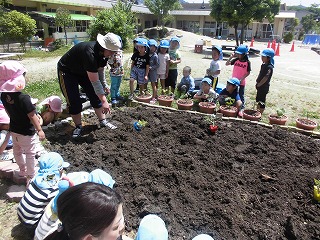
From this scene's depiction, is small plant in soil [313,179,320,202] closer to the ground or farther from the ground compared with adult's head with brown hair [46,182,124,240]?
closer to the ground

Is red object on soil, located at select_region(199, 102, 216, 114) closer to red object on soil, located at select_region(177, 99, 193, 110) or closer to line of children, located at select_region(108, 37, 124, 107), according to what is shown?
red object on soil, located at select_region(177, 99, 193, 110)

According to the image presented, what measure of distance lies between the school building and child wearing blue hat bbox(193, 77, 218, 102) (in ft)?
63.2

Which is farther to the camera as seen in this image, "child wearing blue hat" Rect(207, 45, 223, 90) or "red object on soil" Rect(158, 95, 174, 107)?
"child wearing blue hat" Rect(207, 45, 223, 90)

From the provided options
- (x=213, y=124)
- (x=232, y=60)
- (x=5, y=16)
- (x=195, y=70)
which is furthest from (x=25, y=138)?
(x=5, y=16)

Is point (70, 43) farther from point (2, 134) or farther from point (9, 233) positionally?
point (9, 233)

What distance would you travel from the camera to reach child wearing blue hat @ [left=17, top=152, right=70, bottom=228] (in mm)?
2558

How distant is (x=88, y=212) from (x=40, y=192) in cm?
170

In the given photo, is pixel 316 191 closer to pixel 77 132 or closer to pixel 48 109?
pixel 77 132

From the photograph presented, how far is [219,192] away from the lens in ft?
10.3

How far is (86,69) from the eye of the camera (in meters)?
4.16

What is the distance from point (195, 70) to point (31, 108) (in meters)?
9.93

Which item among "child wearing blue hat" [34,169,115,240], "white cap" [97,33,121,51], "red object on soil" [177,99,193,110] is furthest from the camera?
"red object on soil" [177,99,193,110]

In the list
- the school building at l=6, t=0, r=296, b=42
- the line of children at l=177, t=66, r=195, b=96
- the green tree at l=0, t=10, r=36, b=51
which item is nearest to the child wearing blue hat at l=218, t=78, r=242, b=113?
the line of children at l=177, t=66, r=195, b=96

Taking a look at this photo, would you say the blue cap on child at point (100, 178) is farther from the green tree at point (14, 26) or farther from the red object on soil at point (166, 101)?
the green tree at point (14, 26)
